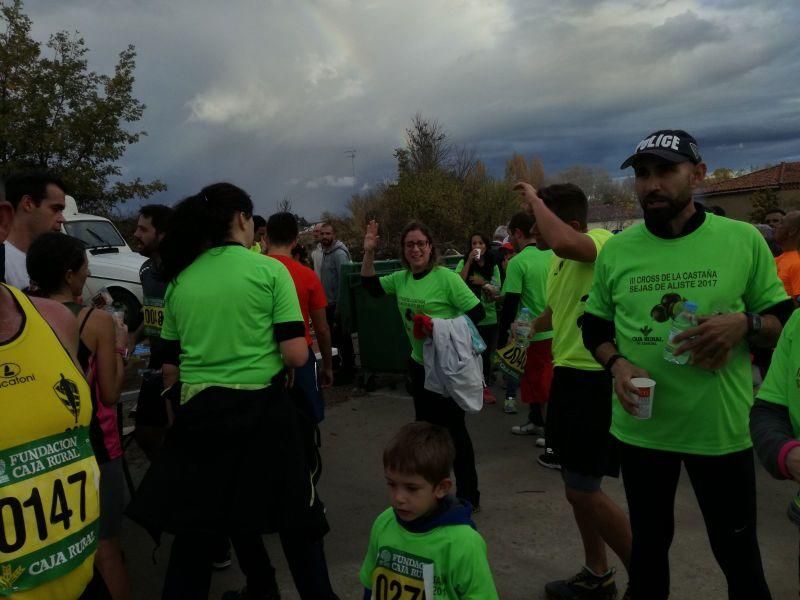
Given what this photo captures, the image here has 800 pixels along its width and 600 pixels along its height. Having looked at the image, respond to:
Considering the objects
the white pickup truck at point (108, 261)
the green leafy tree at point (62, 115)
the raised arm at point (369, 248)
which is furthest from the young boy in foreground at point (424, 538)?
the green leafy tree at point (62, 115)

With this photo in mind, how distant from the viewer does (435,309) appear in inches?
154

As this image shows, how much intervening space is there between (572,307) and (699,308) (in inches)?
35.2

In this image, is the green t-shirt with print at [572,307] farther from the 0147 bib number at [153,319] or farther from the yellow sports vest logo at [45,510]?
the 0147 bib number at [153,319]

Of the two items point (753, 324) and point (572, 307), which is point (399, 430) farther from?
point (753, 324)

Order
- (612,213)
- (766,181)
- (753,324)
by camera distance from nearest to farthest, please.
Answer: (753,324) → (766,181) → (612,213)

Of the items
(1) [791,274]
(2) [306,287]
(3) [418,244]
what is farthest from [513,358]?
(1) [791,274]

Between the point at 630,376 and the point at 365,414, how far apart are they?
14.4 feet

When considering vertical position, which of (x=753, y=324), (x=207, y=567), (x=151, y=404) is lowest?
(x=207, y=567)

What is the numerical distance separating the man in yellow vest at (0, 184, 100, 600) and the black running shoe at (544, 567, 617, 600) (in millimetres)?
2302

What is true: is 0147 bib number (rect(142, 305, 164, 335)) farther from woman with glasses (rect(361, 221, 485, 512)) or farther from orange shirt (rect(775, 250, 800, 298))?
orange shirt (rect(775, 250, 800, 298))

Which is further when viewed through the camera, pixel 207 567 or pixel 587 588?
pixel 587 588

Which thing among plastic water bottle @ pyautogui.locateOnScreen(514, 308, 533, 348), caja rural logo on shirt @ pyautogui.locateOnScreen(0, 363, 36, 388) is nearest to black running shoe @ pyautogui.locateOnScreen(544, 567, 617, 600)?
plastic water bottle @ pyautogui.locateOnScreen(514, 308, 533, 348)

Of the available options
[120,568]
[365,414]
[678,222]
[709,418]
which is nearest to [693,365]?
[709,418]

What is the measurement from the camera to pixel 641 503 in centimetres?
233
